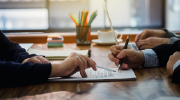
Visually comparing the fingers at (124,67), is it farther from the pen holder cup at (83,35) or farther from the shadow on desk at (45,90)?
the pen holder cup at (83,35)

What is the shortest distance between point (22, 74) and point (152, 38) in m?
0.78

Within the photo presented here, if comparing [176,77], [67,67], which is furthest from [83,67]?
[176,77]

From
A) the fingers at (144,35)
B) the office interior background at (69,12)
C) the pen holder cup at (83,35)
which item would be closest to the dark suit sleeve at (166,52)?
the fingers at (144,35)

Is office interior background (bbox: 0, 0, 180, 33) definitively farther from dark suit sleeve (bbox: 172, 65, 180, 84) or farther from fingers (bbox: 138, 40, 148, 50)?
dark suit sleeve (bbox: 172, 65, 180, 84)

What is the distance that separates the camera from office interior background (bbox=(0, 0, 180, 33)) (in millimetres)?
3111

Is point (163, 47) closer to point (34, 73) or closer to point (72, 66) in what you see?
point (72, 66)

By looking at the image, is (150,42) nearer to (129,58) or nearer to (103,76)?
(129,58)

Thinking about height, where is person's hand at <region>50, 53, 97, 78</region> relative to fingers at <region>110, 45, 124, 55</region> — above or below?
below

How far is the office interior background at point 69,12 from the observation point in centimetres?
311

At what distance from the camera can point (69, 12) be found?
3.29 meters

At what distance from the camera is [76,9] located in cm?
335

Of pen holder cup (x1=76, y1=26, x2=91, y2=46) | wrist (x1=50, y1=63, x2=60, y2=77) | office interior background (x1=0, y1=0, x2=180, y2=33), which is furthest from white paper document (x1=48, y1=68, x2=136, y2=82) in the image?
office interior background (x1=0, y1=0, x2=180, y2=33)

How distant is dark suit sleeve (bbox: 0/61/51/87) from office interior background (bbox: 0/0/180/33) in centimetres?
234

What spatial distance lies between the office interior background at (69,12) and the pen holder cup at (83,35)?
5.01ft
